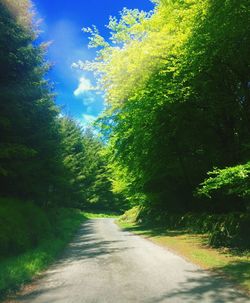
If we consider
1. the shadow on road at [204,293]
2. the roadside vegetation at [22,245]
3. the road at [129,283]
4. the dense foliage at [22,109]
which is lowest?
the shadow on road at [204,293]

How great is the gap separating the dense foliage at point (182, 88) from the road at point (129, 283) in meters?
7.71

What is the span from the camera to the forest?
17.1 metres

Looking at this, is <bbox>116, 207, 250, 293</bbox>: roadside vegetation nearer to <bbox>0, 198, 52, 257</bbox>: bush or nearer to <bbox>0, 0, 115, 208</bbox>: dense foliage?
<bbox>0, 198, 52, 257</bbox>: bush

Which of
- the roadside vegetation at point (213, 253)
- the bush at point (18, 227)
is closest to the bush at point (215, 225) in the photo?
the roadside vegetation at point (213, 253)

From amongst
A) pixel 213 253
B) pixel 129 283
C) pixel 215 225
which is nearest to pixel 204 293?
pixel 129 283

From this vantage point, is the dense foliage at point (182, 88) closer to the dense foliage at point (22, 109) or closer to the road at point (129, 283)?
the dense foliage at point (22, 109)

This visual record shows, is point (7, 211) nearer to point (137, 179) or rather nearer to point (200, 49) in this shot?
point (200, 49)

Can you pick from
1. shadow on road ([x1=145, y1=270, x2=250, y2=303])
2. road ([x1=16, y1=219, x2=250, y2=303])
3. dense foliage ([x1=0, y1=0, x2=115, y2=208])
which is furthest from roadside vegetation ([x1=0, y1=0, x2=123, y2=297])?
shadow on road ([x1=145, y1=270, x2=250, y2=303])

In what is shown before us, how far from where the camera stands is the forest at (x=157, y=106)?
1712cm

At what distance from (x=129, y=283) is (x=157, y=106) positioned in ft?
45.3

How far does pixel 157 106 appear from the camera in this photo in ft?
73.7

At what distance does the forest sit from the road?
3.52 m

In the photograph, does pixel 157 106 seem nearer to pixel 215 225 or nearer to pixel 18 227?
pixel 215 225

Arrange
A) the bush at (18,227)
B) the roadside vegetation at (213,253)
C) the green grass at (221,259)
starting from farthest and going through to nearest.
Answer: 1. the bush at (18,227)
2. the roadside vegetation at (213,253)
3. the green grass at (221,259)
